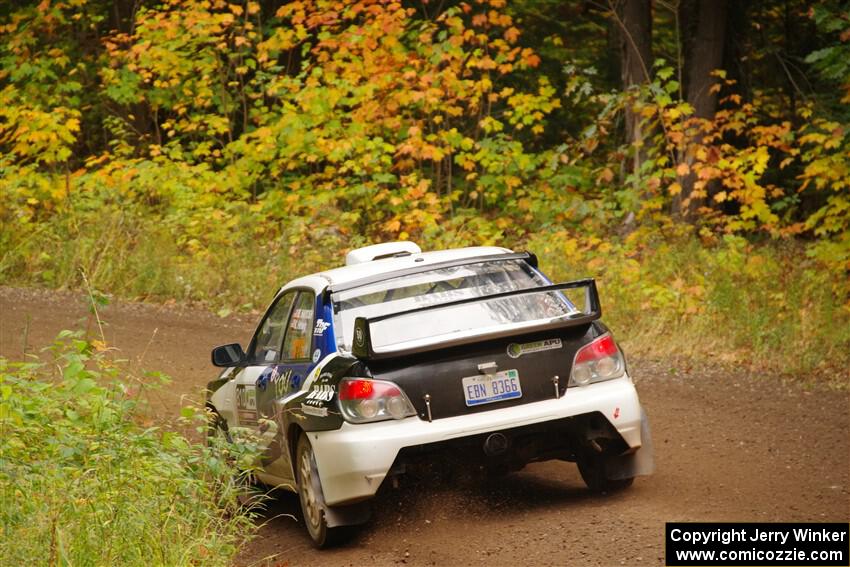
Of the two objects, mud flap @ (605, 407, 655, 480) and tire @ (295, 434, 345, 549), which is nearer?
tire @ (295, 434, 345, 549)

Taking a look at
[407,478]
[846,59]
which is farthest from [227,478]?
[846,59]

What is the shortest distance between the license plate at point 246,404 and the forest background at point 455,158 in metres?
6.16

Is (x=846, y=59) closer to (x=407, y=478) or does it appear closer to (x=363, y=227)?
(x=363, y=227)

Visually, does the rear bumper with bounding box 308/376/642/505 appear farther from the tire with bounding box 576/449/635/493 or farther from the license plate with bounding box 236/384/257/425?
the license plate with bounding box 236/384/257/425

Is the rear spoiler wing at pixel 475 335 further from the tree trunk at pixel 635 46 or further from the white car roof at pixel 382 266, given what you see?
the tree trunk at pixel 635 46

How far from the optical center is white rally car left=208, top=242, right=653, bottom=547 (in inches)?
253

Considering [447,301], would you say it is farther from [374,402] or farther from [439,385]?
[374,402]

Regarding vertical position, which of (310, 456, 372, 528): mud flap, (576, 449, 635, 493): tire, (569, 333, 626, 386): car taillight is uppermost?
(569, 333, 626, 386): car taillight

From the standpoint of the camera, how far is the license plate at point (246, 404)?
8045mm

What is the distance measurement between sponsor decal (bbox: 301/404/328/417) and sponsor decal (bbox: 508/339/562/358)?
1107 mm

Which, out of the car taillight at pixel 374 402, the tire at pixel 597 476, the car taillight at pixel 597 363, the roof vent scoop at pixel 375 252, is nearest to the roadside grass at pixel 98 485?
the car taillight at pixel 374 402

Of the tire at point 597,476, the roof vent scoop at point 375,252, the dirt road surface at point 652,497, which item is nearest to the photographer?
the dirt road surface at point 652,497

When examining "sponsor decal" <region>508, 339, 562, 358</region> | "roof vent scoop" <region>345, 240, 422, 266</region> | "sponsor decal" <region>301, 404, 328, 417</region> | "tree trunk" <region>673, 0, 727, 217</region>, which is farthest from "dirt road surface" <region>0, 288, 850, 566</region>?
"tree trunk" <region>673, 0, 727, 217</region>

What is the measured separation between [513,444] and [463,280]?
1276mm
